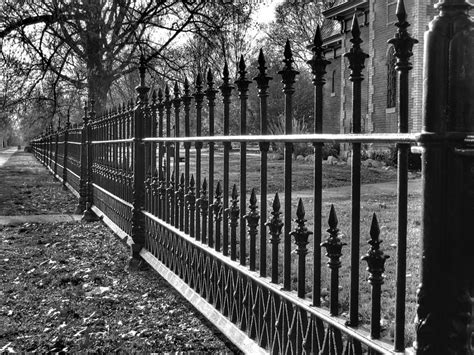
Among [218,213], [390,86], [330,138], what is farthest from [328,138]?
[390,86]

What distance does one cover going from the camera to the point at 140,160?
6.61 m

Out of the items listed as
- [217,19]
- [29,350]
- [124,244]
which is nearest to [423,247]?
[29,350]

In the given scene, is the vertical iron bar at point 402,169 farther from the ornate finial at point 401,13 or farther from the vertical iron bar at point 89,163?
the vertical iron bar at point 89,163

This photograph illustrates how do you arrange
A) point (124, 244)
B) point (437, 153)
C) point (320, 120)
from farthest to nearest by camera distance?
1. point (124, 244)
2. point (320, 120)
3. point (437, 153)

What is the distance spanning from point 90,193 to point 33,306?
6.03 meters

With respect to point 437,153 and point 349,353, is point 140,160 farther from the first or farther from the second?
point 437,153

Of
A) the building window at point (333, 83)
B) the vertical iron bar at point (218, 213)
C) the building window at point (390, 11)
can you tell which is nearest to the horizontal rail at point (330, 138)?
the vertical iron bar at point (218, 213)

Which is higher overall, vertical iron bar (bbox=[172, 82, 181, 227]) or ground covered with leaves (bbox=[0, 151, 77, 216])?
vertical iron bar (bbox=[172, 82, 181, 227])

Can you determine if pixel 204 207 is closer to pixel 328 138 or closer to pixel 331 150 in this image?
pixel 328 138

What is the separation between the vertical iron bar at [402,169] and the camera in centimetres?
219

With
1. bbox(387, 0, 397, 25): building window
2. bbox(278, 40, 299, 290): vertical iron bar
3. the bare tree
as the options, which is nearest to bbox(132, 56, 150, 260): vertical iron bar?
bbox(278, 40, 299, 290): vertical iron bar

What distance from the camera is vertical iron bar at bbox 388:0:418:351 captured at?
2193 millimetres

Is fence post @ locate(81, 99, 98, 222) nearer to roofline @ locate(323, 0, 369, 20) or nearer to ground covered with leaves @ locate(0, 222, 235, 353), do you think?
ground covered with leaves @ locate(0, 222, 235, 353)

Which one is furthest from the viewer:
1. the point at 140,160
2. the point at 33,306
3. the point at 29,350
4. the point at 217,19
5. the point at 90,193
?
the point at 217,19
